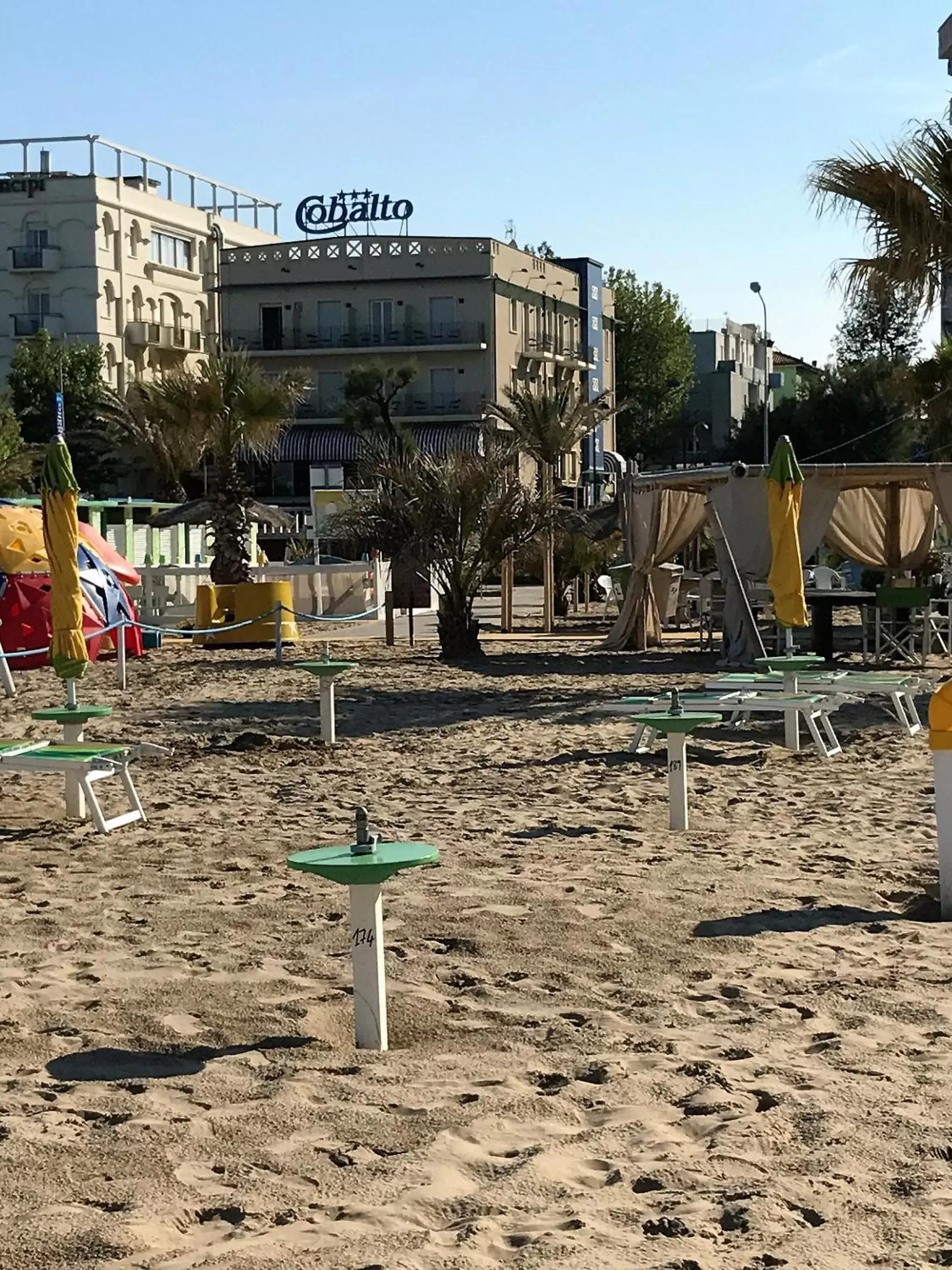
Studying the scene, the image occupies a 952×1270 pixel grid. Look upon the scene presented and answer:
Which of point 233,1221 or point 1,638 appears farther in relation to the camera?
point 1,638

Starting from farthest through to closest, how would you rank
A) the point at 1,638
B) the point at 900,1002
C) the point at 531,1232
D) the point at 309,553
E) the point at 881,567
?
1. the point at 309,553
2. the point at 881,567
3. the point at 1,638
4. the point at 900,1002
5. the point at 531,1232

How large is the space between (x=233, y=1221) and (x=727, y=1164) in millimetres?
1246

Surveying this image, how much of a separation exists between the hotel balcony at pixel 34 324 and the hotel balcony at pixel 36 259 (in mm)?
1571

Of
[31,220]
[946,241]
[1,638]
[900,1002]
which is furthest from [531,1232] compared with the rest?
[31,220]

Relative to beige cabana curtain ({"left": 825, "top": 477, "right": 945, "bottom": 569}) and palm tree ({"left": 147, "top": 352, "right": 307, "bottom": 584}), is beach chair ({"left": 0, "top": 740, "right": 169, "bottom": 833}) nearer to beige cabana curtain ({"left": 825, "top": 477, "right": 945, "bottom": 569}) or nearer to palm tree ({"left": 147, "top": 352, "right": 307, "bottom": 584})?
beige cabana curtain ({"left": 825, "top": 477, "right": 945, "bottom": 569})

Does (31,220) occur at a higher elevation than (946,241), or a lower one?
higher

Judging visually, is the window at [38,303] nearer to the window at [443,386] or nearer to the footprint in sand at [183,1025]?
the window at [443,386]

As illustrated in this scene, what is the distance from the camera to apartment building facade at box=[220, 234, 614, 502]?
63031 mm

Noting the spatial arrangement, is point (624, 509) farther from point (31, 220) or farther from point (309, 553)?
point (31, 220)

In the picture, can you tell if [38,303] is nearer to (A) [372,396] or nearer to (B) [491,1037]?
(A) [372,396]

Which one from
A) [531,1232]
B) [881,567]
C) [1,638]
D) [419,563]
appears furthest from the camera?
[881,567]

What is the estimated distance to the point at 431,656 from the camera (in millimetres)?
21547

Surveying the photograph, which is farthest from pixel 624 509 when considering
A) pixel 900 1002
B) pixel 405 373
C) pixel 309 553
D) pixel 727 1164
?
pixel 405 373

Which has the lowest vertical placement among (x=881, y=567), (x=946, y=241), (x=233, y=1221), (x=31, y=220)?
(x=233, y=1221)
